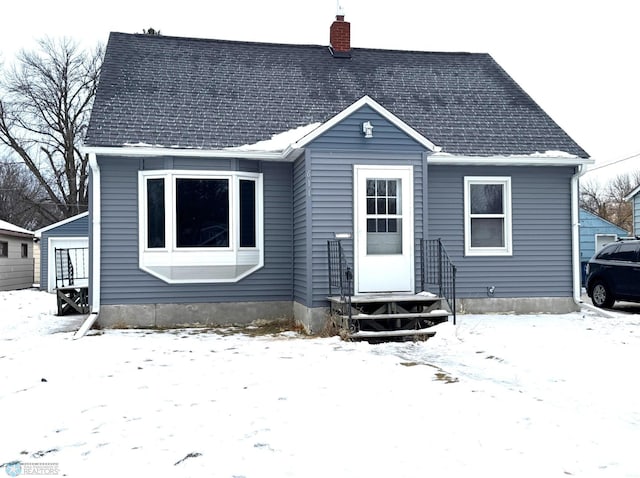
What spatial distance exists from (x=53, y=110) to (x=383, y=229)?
26002 millimetres

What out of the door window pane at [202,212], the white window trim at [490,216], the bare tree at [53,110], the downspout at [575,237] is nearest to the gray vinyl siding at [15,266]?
the bare tree at [53,110]

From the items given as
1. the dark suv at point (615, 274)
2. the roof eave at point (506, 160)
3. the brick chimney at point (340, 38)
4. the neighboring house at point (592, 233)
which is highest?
the brick chimney at point (340, 38)

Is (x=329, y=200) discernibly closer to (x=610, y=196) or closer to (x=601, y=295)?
(x=601, y=295)

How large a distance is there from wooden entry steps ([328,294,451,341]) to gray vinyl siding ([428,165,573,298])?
245 cm

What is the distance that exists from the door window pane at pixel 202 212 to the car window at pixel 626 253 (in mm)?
8565

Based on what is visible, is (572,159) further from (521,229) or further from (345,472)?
(345,472)

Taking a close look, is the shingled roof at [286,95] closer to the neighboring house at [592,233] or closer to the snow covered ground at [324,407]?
the snow covered ground at [324,407]

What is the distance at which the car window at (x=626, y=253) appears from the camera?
1230cm

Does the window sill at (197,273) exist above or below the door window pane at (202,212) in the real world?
below

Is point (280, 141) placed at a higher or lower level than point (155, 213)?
higher

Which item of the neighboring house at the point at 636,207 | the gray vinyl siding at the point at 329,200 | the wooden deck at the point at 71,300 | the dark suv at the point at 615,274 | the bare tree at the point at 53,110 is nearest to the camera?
the gray vinyl siding at the point at 329,200

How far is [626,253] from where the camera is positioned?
493 inches

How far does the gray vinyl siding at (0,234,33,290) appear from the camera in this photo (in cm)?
2209

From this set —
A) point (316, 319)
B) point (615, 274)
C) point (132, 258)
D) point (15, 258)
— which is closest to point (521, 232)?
point (615, 274)
